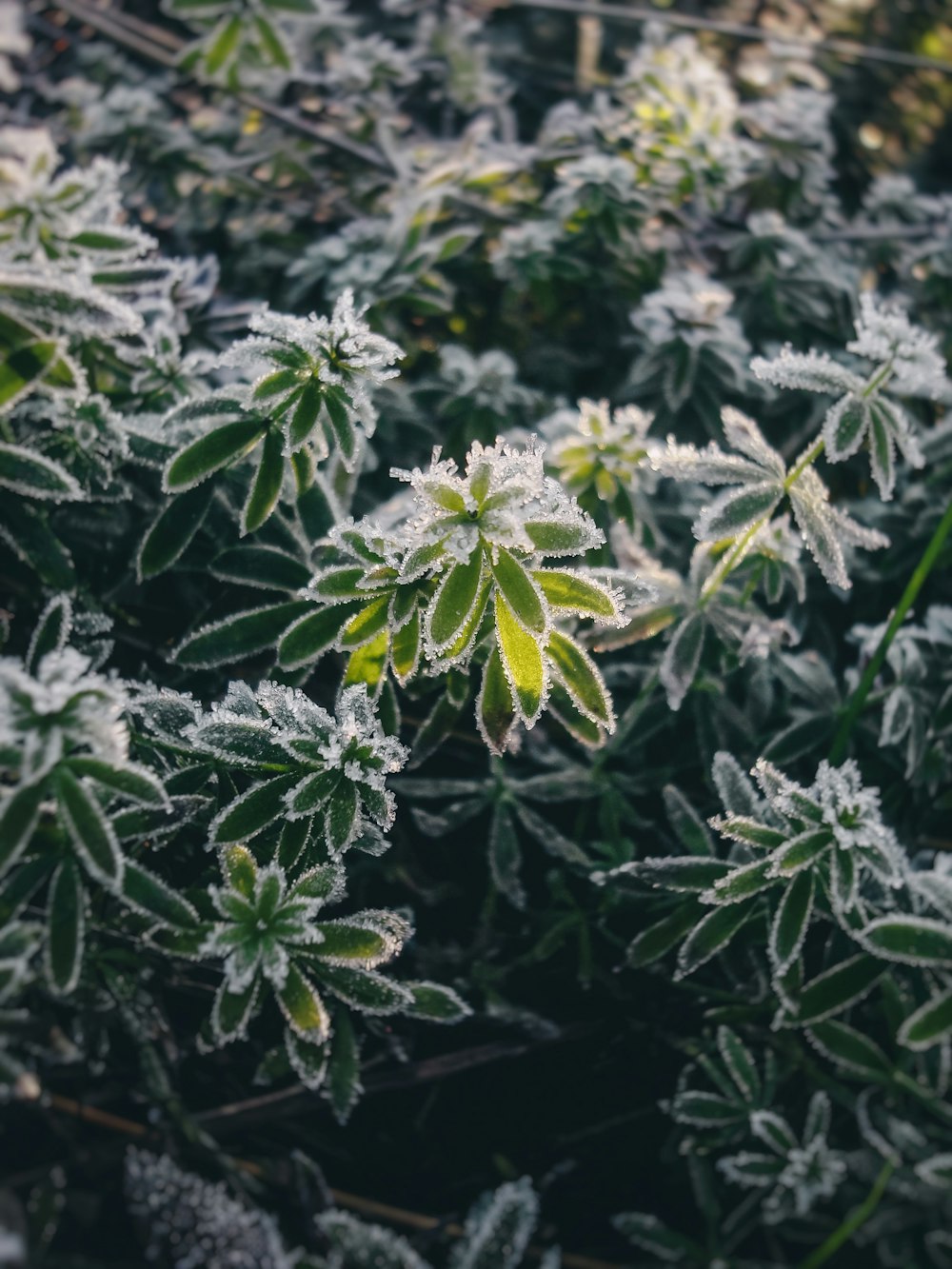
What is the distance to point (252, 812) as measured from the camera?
5.25 ft

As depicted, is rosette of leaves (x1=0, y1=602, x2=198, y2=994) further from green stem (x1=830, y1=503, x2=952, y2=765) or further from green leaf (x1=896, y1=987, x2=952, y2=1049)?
green stem (x1=830, y1=503, x2=952, y2=765)

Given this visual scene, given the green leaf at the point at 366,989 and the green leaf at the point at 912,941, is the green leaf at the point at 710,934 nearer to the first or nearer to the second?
the green leaf at the point at 912,941

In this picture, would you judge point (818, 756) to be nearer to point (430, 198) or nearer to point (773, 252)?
point (773, 252)

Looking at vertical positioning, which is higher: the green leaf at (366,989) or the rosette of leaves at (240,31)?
the rosette of leaves at (240,31)

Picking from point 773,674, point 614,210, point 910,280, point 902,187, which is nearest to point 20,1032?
point 773,674

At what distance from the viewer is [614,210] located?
262 cm

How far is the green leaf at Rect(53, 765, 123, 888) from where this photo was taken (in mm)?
1360

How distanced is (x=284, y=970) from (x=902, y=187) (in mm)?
2871

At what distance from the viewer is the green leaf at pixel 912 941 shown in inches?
57.8

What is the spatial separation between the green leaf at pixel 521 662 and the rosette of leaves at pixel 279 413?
1.32ft

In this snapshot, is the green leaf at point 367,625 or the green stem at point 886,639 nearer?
the green leaf at point 367,625

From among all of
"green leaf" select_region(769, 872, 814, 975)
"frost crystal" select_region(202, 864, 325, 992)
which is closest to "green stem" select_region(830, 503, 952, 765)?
"green leaf" select_region(769, 872, 814, 975)

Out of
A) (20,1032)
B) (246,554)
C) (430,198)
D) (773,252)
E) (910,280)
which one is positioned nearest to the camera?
(20,1032)

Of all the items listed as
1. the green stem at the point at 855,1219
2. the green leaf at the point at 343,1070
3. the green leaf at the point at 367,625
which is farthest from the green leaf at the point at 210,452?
the green stem at the point at 855,1219
